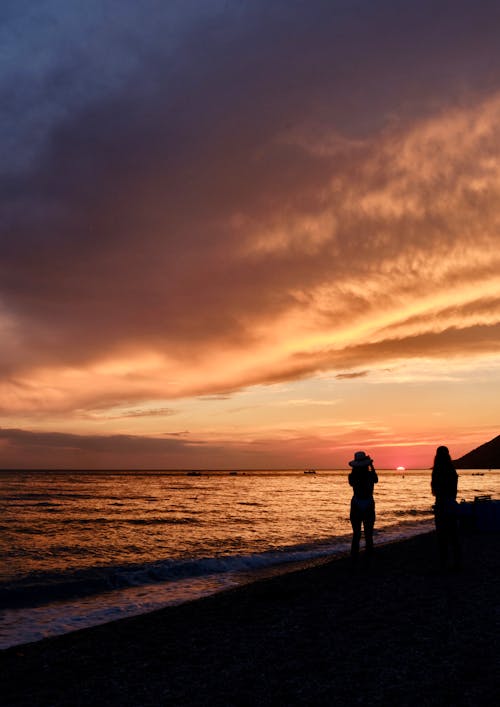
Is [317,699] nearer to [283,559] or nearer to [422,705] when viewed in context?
[422,705]

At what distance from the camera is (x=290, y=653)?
7.24m

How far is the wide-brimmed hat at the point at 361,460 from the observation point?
1404 cm

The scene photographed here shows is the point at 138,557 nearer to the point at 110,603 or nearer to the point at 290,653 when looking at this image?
the point at 110,603

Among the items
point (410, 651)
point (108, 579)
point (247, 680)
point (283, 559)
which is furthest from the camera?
point (283, 559)

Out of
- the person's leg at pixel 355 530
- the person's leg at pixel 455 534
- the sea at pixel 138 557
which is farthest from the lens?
the person's leg at pixel 355 530

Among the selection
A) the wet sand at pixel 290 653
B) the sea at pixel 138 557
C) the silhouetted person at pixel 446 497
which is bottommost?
the sea at pixel 138 557

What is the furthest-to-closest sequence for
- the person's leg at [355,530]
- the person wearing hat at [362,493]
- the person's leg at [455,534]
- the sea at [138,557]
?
1. the person's leg at [355,530]
2. the person wearing hat at [362,493]
3. the person's leg at [455,534]
4. the sea at [138,557]

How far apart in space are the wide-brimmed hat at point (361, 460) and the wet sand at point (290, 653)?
3036 millimetres

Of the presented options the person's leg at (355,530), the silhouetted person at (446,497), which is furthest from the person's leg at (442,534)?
the person's leg at (355,530)

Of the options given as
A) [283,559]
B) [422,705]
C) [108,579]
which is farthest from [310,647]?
[283,559]

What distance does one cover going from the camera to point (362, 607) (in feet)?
32.5

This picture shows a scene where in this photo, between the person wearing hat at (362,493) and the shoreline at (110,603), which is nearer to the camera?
the shoreline at (110,603)

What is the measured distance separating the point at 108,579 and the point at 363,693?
12.1m

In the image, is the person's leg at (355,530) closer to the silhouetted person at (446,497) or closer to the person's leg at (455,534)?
the silhouetted person at (446,497)
